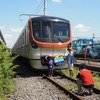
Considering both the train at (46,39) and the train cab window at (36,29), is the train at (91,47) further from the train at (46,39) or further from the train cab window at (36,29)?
the train cab window at (36,29)

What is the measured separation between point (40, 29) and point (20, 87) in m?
4.84

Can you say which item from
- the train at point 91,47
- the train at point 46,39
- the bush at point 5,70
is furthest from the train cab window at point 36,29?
the train at point 91,47

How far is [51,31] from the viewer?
1623 centimetres

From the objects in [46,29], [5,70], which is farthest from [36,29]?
[5,70]

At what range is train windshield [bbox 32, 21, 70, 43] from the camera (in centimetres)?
1597

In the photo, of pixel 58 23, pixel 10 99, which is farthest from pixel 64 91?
pixel 58 23

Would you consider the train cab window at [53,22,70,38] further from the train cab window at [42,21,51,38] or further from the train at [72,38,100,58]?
the train at [72,38,100,58]

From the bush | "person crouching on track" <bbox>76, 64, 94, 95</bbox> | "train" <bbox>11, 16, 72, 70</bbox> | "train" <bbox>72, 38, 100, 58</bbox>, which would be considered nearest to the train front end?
"train" <bbox>11, 16, 72, 70</bbox>

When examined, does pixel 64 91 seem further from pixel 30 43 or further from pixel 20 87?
pixel 30 43

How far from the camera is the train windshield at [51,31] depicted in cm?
1597

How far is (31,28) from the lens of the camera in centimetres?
1599

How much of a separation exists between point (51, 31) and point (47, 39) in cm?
56

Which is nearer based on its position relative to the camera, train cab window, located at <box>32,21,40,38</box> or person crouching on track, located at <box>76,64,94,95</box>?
person crouching on track, located at <box>76,64,94,95</box>

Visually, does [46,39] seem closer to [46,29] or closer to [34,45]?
[46,29]
